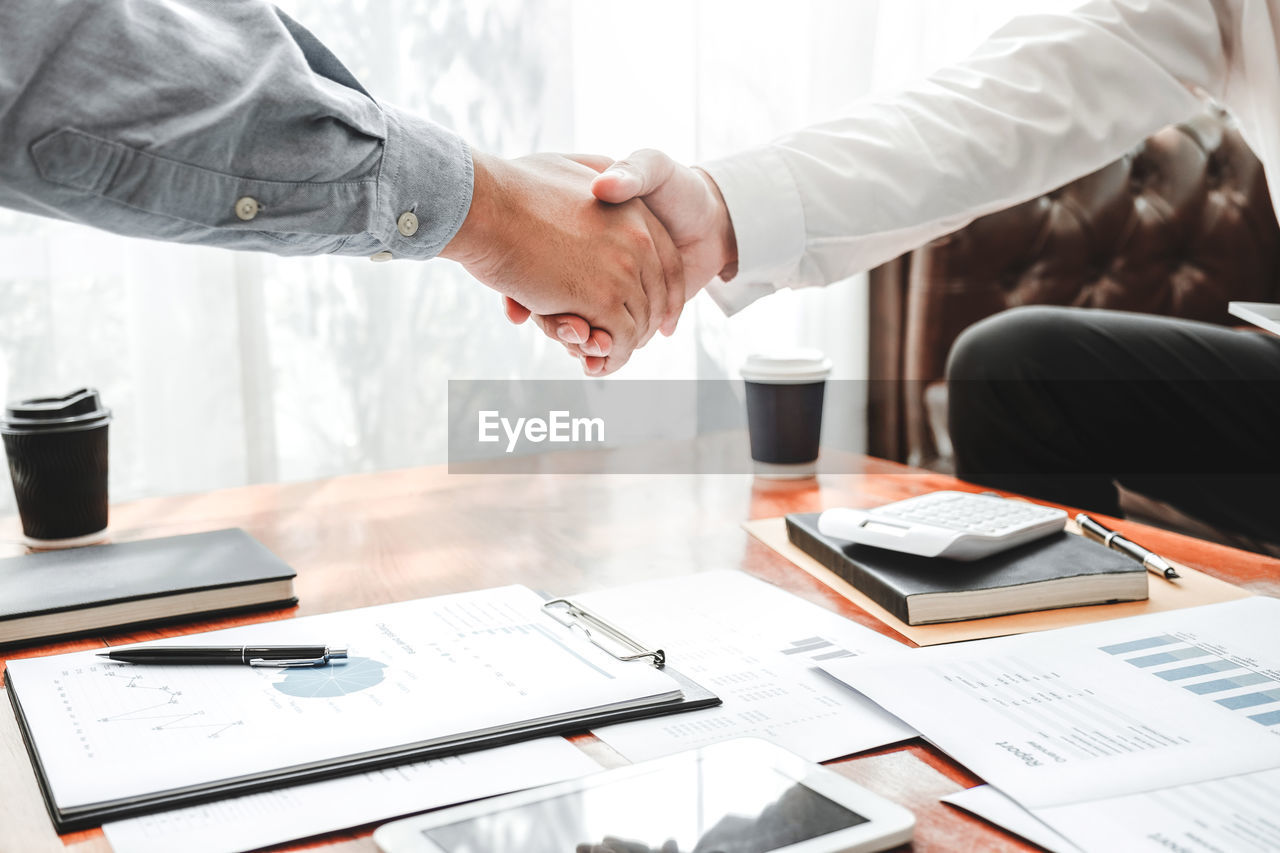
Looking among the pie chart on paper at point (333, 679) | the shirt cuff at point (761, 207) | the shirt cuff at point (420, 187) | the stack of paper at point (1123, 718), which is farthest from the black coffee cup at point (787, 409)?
the pie chart on paper at point (333, 679)

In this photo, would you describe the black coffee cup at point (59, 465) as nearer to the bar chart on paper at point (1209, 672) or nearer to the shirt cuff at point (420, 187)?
the shirt cuff at point (420, 187)

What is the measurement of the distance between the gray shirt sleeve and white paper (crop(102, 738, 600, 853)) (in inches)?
18.0

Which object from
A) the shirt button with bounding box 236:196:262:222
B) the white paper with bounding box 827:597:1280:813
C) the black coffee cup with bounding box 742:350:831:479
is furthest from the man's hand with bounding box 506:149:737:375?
the white paper with bounding box 827:597:1280:813

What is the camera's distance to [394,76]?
1.77 metres

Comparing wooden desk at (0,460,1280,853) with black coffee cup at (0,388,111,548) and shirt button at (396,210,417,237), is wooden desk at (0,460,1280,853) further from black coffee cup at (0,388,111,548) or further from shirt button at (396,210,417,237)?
shirt button at (396,210,417,237)

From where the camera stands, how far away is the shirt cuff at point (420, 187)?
2.83ft

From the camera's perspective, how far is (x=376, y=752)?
0.52 m

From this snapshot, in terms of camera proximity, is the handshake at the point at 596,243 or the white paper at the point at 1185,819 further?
the handshake at the point at 596,243

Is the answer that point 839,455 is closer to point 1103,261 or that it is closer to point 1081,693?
point 1081,693

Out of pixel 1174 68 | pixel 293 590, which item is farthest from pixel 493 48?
pixel 293 590

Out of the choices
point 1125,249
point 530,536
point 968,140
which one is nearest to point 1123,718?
point 530,536

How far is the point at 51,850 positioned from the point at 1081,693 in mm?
506

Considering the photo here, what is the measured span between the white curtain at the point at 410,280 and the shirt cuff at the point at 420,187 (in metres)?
0.90

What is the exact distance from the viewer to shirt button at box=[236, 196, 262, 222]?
79 centimetres
